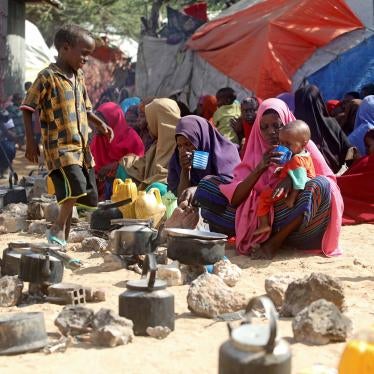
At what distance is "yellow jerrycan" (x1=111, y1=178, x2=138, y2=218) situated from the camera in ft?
21.7

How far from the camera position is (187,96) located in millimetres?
15953

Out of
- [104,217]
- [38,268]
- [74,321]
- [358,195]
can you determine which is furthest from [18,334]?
[358,195]

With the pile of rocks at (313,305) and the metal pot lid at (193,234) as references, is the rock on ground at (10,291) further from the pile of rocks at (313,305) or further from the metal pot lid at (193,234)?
the pile of rocks at (313,305)

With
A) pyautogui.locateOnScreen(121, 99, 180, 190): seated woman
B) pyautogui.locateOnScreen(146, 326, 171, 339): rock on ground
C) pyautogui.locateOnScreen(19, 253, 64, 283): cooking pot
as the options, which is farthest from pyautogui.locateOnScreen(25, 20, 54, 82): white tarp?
pyautogui.locateOnScreen(146, 326, 171, 339): rock on ground

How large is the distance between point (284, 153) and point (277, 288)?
137 cm

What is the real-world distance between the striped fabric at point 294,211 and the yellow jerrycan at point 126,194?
829 mm

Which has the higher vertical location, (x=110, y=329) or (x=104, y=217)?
(x=104, y=217)

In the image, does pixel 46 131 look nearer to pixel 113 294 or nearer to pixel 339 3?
pixel 113 294

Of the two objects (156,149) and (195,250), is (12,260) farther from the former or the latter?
(156,149)

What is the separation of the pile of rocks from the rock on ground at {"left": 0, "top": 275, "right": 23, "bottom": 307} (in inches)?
53.1

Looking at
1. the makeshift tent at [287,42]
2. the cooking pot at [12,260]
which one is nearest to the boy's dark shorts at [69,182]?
the cooking pot at [12,260]

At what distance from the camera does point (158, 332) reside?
142 inches

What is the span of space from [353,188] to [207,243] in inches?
123

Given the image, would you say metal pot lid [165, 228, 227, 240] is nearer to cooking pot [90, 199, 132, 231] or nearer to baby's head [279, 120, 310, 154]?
baby's head [279, 120, 310, 154]
